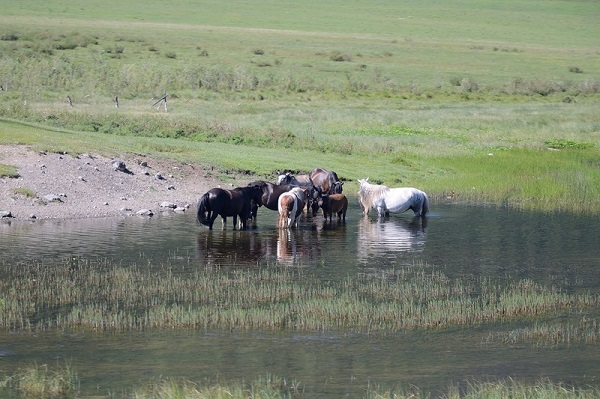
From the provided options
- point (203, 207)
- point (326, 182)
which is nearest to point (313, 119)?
point (326, 182)

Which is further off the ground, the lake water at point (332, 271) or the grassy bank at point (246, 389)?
the grassy bank at point (246, 389)

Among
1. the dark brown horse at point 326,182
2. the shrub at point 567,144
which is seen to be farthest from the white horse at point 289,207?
the shrub at point 567,144

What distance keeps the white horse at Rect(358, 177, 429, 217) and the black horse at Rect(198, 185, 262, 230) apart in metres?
4.03

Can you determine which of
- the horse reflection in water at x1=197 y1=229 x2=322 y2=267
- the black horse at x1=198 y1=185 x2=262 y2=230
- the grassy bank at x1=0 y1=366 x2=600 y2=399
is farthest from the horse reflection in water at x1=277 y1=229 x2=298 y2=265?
the grassy bank at x1=0 y1=366 x2=600 y2=399

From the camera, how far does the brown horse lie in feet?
85.9

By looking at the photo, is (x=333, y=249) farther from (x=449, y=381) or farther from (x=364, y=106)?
(x=364, y=106)

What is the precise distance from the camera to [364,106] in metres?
58.0

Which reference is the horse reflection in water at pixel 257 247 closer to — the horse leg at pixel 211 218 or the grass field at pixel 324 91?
the horse leg at pixel 211 218

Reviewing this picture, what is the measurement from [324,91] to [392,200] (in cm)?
3886

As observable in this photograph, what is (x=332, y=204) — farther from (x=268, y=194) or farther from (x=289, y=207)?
(x=289, y=207)

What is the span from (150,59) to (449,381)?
2522 inches

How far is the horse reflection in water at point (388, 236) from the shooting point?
21547mm

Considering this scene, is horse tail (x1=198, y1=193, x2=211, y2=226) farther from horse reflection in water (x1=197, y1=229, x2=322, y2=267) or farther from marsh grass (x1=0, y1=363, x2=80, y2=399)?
marsh grass (x1=0, y1=363, x2=80, y2=399)

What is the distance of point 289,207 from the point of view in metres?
24.4
